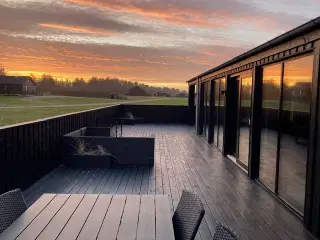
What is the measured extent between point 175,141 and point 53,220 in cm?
976

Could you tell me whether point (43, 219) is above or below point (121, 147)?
above

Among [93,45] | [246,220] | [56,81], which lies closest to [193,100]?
[93,45]

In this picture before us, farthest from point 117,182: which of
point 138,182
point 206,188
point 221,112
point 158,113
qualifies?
point 158,113

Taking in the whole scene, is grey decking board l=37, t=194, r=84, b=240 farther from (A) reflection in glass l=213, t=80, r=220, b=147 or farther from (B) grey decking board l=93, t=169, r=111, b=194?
(A) reflection in glass l=213, t=80, r=220, b=147

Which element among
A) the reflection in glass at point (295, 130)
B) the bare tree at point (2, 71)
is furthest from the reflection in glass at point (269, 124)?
the bare tree at point (2, 71)

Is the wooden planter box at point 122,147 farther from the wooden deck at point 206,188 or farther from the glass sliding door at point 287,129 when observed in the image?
the glass sliding door at point 287,129

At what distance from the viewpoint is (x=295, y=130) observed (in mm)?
4648

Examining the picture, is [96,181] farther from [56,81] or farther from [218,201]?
[56,81]

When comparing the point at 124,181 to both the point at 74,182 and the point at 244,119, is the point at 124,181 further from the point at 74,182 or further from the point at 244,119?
the point at 244,119

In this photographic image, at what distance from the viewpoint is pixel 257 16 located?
1173 centimetres

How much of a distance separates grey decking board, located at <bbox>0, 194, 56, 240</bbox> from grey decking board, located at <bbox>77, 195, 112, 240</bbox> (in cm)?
40

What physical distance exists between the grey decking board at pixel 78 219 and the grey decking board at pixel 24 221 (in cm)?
27

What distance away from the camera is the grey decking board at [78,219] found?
2004mm

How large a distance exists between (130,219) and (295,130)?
10.8 feet
